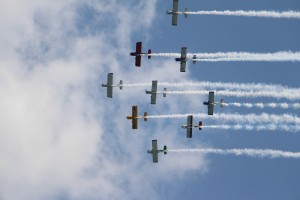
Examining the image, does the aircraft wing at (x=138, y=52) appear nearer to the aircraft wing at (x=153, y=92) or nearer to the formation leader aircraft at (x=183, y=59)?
the aircraft wing at (x=153, y=92)

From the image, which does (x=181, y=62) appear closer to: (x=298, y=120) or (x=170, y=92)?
(x=170, y=92)

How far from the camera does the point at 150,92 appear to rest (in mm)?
83000

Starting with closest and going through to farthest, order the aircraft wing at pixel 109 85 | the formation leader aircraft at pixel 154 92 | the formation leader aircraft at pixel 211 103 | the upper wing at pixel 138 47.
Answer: the formation leader aircraft at pixel 211 103, the formation leader aircraft at pixel 154 92, the upper wing at pixel 138 47, the aircraft wing at pixel 109 85

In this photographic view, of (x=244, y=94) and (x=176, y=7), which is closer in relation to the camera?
(x=244, y=94)

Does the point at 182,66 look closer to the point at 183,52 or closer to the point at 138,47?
the point at 183,52

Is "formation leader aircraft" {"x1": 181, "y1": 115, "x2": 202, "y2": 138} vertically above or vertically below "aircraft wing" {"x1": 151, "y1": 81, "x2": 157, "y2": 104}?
below

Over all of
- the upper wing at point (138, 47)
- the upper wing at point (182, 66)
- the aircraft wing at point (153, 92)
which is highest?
the upper wing at point (138, 47)

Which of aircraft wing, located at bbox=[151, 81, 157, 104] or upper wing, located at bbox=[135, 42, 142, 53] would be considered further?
upper wing, located at bbox=[135, 42, 142, 53]

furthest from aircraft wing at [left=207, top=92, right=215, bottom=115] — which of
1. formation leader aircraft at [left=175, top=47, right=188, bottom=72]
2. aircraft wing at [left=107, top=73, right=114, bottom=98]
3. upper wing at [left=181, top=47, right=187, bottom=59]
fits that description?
aircraft wing at [left=107, top=73, right=114, bottom=98]

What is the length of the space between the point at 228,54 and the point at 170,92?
1285 cm

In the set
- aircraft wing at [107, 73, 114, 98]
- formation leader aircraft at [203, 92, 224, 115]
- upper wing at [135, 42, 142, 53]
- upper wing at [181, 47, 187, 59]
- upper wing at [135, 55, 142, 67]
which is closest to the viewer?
formation leader aircraft at [203, 92, 224, 115]

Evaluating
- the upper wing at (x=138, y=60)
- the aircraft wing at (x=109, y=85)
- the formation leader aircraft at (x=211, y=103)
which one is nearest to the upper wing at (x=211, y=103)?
the formation leader aircraft at (x=211, y=103)

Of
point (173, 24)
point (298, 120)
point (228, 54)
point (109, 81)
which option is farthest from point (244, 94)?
point (109, 81)

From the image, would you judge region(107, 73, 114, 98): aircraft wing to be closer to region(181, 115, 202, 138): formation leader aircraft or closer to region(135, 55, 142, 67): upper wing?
region(135, 55, 142, 67): upper wing
